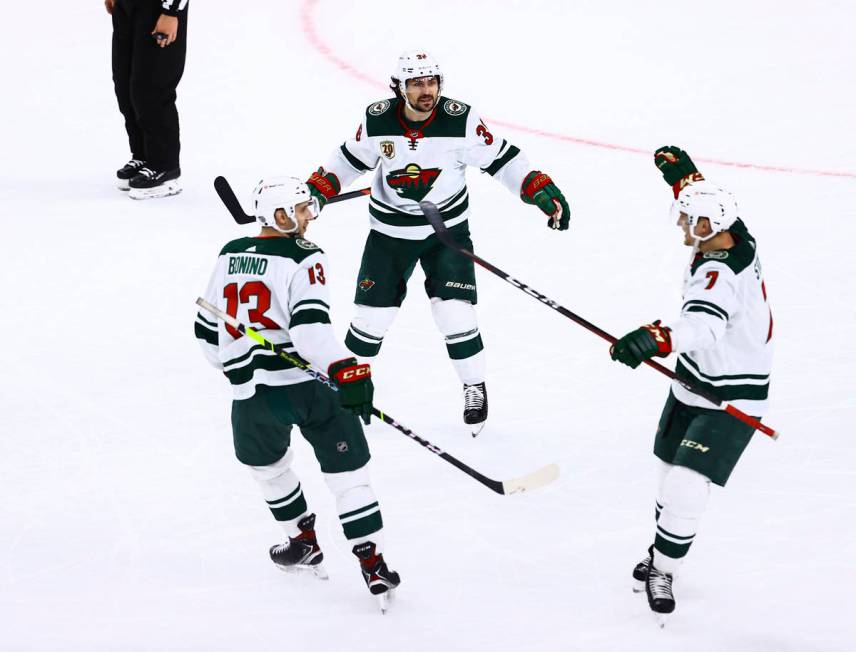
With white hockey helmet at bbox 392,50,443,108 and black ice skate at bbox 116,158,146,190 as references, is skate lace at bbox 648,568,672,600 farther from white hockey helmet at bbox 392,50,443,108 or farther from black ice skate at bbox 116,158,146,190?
black ice skate at bbox 116,158,146,190

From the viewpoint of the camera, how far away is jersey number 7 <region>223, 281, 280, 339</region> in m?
3.03

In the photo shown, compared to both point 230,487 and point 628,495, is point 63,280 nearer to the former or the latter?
point 230,487

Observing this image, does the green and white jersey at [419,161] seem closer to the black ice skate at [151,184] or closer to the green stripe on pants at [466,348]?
the green stripe on pants at [466,348]

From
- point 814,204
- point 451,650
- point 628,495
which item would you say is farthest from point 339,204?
point 451,650

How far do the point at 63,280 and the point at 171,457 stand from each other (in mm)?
1515

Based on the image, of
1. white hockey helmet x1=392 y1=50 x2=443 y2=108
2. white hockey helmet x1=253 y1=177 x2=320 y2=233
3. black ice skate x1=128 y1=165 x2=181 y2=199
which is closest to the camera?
white hockey helmet x1=253 y1=177 x2=320 y2=233

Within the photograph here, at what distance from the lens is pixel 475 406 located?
4102mm

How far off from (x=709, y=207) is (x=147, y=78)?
348cm

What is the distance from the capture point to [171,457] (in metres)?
3.90

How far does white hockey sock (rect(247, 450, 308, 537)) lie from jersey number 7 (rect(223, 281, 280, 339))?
0.37 metres

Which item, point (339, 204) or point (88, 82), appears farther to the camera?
point (88, 82)

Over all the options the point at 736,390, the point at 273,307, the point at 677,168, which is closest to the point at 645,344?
the point at 736,390

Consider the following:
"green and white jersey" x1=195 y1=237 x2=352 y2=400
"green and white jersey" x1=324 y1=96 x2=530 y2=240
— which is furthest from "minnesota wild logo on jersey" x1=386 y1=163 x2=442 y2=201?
"green and white jersey" x1=195 y1=237 x2=352 y2=400

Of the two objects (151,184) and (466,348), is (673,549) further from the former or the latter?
(151,184)
